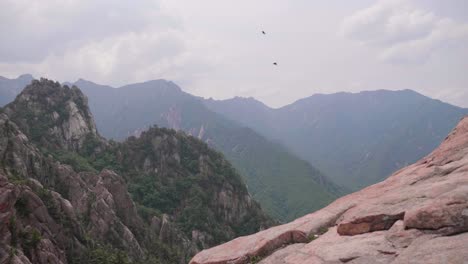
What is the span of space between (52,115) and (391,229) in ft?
387

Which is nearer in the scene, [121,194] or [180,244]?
[121,194]

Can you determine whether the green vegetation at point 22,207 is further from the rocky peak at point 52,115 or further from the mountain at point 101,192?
the rocky peak at point 52,115

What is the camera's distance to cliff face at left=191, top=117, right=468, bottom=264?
11.0 m

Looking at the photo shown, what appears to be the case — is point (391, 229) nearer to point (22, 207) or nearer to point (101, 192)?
point (22, 207)

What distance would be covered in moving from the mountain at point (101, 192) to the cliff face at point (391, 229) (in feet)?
87.5

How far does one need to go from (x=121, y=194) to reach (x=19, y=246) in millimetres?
44814

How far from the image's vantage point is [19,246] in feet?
128

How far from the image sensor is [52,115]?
387ft

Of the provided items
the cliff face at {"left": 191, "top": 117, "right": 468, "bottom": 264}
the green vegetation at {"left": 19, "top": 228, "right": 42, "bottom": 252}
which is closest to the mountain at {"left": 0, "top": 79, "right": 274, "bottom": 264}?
the green vegetation at {"left": 19, "top": 228, "right": 42, "bottom": 252}

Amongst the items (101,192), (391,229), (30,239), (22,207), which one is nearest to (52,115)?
(101,192)

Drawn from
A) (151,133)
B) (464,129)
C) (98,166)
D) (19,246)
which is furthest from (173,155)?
(464,129)

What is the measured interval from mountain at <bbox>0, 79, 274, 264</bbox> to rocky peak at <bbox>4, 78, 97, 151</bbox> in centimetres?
27

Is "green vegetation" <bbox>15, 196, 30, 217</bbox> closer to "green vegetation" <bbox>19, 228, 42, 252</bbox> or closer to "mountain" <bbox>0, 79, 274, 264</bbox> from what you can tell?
"mountain" <bbox>0, 79, 274, 264</bbox>

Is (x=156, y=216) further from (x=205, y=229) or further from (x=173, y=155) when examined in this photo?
(x=173, y=155)
